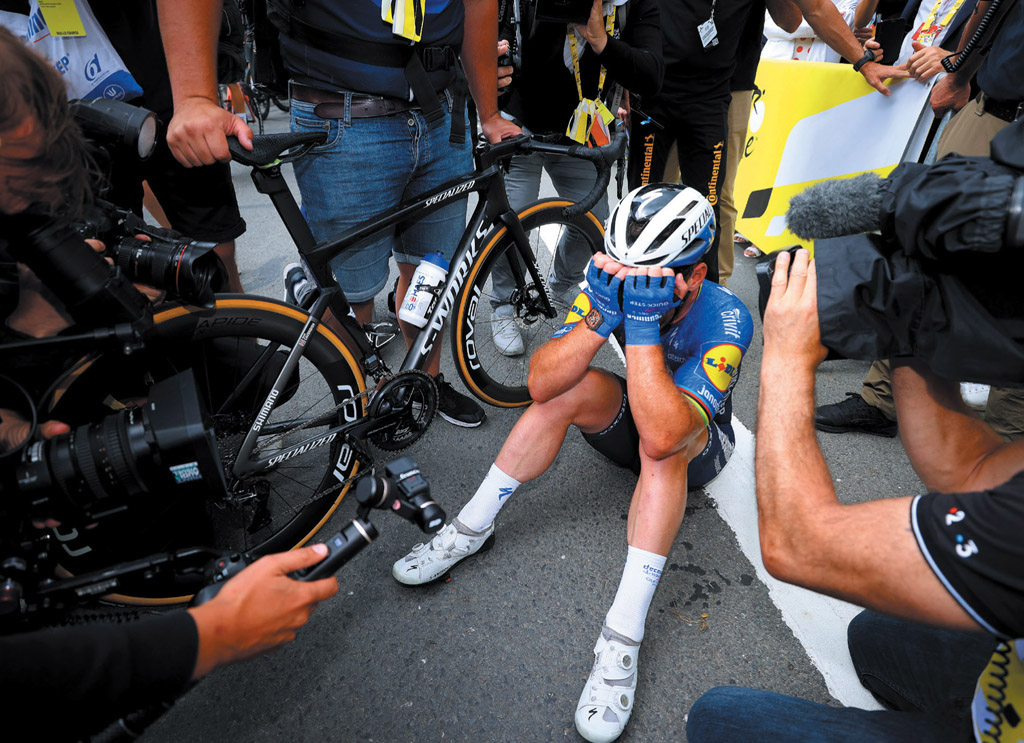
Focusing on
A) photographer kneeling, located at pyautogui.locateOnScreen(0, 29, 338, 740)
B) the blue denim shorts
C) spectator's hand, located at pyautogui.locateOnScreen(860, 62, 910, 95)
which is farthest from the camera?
spectator's hand, located at pyautogui.locateOnScreen(860, 62, 910, 95)

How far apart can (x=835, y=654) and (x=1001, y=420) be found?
54.2 inches

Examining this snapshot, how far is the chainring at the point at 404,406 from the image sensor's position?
2.24 metres

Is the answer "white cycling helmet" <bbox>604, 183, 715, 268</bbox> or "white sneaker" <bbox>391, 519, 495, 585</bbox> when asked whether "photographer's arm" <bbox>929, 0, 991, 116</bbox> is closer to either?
"white cycling helmet" <bbox>604, 183, 715, 268</bbox>

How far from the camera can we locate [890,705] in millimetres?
1660

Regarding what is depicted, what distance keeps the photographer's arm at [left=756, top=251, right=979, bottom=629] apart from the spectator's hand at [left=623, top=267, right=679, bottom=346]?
47 centimetres

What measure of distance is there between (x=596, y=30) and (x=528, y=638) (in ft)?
9.18

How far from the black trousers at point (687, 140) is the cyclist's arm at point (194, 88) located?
2329 mm

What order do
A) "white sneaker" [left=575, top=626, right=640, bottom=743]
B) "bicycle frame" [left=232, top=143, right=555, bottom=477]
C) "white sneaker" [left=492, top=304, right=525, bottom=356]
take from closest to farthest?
"white sneaker" [left=575, top=626, right=640, bottom=743], "bicycle frame" [left=232, top=143, right=555, bottom=477], "white sneaker" [left=492, top=304, right=525, bottom=356]

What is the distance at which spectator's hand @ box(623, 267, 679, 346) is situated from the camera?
169 cm

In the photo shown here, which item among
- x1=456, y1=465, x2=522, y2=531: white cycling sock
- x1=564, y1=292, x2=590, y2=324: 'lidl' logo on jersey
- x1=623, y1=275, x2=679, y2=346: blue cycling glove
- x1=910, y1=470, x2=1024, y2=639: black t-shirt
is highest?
x1=910, y1=470, x2=1024, y2=639: black t-shirt

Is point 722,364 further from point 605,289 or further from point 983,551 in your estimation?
point 983,551

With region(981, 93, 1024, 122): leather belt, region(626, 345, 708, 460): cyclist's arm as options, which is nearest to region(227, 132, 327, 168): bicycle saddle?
region(626, 345, 708, 460): cyclist's arm

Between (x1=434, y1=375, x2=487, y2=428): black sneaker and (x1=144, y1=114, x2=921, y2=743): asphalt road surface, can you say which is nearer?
(x1=144, y1=114, x2=921, y2=743): asphalt road surface

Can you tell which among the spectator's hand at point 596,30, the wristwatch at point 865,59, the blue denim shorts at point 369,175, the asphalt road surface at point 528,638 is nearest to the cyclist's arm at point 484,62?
the blue denim shorts at point 369,175
